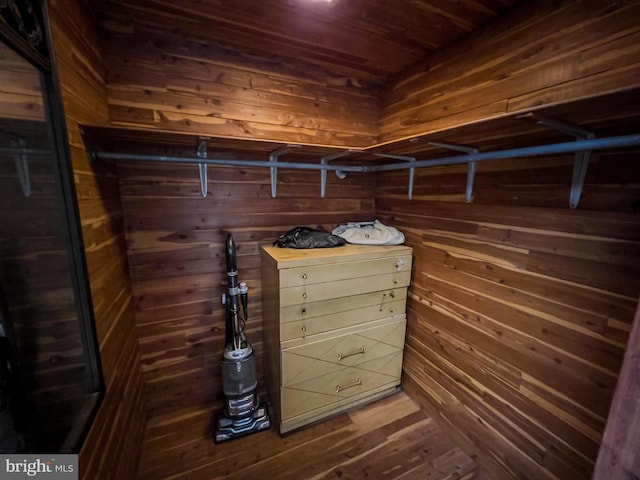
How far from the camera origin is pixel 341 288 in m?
1.52

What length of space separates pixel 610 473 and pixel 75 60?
2.23m

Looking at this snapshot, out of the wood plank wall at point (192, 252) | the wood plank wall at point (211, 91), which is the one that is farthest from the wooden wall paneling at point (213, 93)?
the wood plank wall at point (192, 252)

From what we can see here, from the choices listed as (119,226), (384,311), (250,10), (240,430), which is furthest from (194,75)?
(240,430)

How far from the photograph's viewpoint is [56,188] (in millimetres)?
839

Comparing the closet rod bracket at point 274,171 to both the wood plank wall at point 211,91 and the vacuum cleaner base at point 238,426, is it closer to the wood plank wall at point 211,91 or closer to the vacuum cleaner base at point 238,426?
the wood plank wall at point 211,91

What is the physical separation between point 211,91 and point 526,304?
6.75ft

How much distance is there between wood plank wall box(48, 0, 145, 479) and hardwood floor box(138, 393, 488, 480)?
0.23m

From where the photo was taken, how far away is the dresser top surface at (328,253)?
1.39m

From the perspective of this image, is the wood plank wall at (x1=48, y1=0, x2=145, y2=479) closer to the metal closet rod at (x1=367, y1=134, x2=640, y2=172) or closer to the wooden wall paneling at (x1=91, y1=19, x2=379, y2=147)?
the wooden wall paneling at (x1=91, y1=19, x2=379, y2=147)

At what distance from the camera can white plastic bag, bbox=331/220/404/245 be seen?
174 cm

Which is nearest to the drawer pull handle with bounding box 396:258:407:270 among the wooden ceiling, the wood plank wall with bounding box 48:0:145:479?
the wooden ceiling

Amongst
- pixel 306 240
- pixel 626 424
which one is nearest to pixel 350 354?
pixel 306 240

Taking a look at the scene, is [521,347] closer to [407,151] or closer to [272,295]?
[407,151]

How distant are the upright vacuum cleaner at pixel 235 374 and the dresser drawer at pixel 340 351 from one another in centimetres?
26
